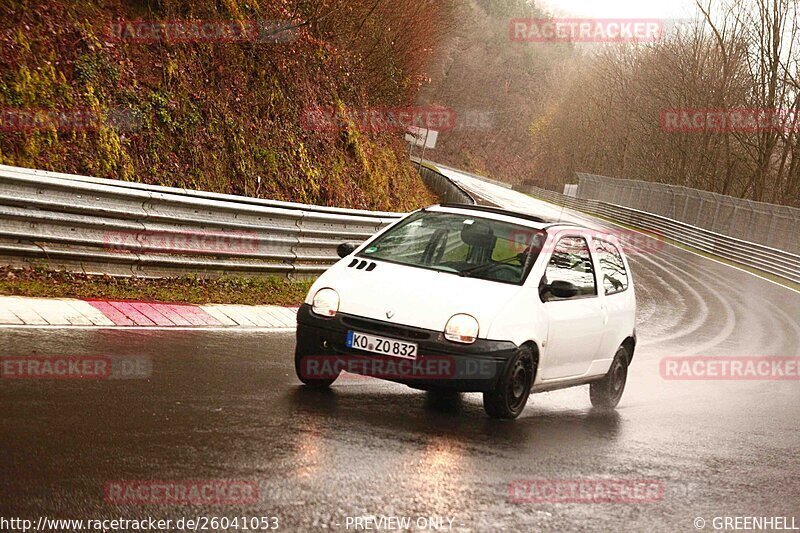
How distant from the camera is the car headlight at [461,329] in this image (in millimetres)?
7367

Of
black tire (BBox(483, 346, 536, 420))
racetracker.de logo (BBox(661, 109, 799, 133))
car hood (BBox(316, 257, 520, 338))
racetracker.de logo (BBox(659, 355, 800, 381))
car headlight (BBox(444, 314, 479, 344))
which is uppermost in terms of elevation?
racetracker.de logo (BBox(661, 109, 799, 133))

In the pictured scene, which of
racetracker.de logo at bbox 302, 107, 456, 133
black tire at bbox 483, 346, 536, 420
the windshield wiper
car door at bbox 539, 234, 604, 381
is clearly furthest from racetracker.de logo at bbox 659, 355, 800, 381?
racetracker.de logo at bbox 302, 107, 456, 133

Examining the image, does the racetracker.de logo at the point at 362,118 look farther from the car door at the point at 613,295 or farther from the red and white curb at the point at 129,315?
the car door at the point at 613,295

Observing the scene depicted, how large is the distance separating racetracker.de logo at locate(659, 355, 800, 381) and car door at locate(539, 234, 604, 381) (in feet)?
13.4

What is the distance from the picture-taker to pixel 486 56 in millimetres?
136625

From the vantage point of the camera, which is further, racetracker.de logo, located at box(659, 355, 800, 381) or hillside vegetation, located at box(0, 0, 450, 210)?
hillside vegetation, located at box(0, 0, 450, 210)

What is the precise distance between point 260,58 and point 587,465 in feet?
50.4

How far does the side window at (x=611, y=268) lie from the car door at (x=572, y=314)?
0.27 m

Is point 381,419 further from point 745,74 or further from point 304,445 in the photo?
point 745,74

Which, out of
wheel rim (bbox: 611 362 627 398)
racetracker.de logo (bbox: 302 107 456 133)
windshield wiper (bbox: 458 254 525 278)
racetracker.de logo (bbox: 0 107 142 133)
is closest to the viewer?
windshield wiper (bbox: 458 254 525 278)

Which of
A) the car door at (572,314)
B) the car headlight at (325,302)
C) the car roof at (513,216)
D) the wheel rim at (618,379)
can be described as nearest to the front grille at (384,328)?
the car headlight at (325,302)

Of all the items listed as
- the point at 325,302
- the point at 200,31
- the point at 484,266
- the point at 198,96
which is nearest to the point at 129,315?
the point at 325,302

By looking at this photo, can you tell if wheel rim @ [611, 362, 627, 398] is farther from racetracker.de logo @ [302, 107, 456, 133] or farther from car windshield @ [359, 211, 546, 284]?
racetracker.de logo @ [302, 107, 456, 133]

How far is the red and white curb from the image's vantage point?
30.3 feet
